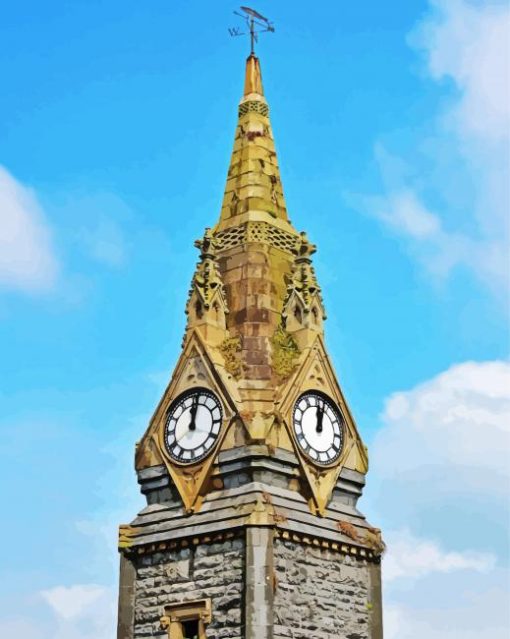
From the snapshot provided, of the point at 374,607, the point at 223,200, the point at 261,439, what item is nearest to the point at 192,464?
the point at 261,439

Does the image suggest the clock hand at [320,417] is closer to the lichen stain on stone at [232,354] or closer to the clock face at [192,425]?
the lichen stain on stone at [232,354]

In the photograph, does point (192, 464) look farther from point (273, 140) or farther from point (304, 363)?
point (273, 140)

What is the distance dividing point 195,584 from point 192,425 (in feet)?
13.4

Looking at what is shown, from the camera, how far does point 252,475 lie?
34281 millimetres

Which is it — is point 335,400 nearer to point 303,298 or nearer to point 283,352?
point 283,352

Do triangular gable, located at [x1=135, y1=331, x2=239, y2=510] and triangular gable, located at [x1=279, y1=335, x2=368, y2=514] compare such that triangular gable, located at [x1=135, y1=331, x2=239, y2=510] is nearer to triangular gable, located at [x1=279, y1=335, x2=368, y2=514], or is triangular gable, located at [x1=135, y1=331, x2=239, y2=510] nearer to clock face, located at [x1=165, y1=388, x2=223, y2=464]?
clock face, located at [x1=165, y1=388, x2=223, y2=464]

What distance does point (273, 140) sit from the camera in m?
40.8

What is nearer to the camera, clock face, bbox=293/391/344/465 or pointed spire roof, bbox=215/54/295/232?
clock face, bbox=293/391/344/465

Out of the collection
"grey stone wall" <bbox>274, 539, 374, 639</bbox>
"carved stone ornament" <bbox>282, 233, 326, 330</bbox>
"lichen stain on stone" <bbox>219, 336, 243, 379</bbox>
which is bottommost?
"grey stone wall" <bbox>274, 539, 374, 639</bbox>

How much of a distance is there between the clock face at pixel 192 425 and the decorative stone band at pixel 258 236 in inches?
183

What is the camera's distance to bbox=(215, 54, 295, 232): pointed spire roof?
39.1 metres

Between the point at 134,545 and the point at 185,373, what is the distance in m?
4.59

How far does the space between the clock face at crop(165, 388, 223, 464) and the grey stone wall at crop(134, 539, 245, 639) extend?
2.48m

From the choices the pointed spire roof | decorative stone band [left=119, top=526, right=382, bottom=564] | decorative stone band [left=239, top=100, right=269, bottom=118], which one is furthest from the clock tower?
decorative stone band [left=239, top=100, right=269, bottom=118]
